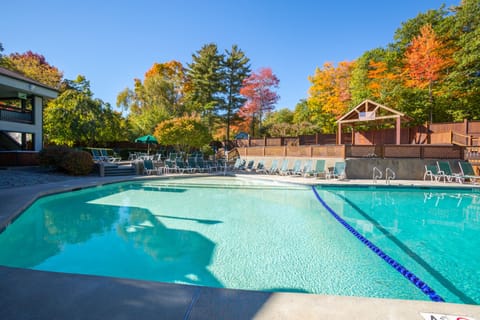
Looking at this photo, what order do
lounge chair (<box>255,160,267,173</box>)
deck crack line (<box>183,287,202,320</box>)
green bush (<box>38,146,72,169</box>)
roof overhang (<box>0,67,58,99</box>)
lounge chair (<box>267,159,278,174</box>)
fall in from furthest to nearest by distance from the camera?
lounge chair (<box>255,160,267,173</box>)
lounge chair (<box>267,159,278,174</box>)
roof overhang (<box>0,67,58,99</box>)
green bush (<box>38,146,72,169</box>)
deck crack line (<box>183,287,202,320</box>)

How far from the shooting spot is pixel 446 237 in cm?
552

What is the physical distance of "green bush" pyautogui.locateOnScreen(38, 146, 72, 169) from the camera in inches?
531

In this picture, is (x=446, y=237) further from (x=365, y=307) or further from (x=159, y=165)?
(x=159, y=165)

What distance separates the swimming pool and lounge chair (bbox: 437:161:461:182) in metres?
5.03

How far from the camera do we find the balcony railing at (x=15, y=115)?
15023mm

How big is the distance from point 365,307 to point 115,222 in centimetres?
600

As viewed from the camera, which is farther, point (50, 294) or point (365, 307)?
point (50, 294)

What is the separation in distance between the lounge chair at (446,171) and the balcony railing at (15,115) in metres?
24.2

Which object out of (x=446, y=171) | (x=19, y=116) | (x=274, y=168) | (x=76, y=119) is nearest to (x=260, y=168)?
(x=274, y=168)

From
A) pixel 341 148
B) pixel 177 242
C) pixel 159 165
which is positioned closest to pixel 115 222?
pixel 177 242

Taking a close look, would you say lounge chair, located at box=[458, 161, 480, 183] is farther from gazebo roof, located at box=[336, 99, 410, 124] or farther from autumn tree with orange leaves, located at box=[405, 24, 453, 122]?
autumn tree with orange leaves, located at box=[405, 24, 453, 122]

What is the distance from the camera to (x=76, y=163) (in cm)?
1339

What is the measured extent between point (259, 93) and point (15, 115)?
942 inches

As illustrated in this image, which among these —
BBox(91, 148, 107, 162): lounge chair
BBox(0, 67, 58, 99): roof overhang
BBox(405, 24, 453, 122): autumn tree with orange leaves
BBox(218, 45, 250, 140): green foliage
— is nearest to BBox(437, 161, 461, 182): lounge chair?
BBox(405, 24, 453, 122): autumn tree with orange leaves
